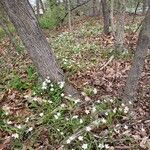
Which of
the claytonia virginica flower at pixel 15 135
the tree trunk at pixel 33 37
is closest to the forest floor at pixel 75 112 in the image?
the claytonia virginica flower at pixel 15 135

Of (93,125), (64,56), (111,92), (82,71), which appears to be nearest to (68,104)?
(93,125)

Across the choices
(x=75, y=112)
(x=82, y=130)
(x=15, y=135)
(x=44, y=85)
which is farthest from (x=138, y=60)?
(x=15, y=135)

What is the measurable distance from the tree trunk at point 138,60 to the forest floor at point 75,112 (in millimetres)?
260

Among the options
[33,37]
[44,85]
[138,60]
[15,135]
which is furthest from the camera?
[44,85]

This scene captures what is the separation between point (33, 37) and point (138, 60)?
189cm

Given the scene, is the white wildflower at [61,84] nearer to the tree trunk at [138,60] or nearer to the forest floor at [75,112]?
the forest floor at [75,112]

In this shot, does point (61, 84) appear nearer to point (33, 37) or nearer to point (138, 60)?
point (33, 37)

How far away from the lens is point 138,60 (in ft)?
19.5

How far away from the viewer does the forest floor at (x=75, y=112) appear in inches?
212

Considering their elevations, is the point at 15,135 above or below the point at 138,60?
below

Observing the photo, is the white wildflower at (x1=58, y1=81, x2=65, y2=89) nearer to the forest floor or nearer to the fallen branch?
the forest floor

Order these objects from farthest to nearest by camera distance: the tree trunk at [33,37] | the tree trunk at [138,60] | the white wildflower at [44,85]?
the white wildflower at [44,85], the tree trunk at [33,37], the tree trunk at [138,60]

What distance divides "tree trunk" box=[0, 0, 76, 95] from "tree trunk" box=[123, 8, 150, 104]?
106 centimetres

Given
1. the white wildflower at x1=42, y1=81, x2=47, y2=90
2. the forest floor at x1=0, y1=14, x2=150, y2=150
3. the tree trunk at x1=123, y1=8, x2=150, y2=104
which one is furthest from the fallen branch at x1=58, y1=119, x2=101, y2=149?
the white wildflower at x1=42, y1=81, x2=47, y2=90
